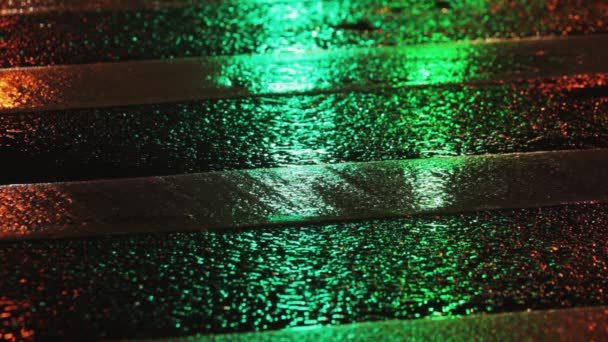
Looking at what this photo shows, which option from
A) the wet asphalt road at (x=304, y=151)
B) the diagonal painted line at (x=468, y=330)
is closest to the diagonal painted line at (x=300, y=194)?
the wet asphalt road at (x=304, y=151)

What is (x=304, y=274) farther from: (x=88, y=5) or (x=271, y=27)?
(x=88, y=5)

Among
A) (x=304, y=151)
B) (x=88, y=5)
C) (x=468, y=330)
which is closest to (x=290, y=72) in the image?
(x=304, y=151)

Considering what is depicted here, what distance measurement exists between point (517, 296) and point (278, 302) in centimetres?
97

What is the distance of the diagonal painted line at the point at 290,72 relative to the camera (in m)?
5.54

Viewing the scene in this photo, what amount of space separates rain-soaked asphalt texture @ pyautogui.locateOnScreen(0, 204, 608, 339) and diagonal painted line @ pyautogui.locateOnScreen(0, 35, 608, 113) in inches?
75.3

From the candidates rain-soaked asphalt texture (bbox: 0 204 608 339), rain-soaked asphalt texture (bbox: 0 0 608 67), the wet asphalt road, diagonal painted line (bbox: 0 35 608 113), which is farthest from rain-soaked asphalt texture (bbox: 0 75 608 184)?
rain-soaked asphalt texture (bbox: 0 0 608 67)

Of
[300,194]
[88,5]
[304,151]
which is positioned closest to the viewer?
[300,194]

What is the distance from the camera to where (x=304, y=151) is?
4738 mm

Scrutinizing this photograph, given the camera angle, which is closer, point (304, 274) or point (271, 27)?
point (304, 274)

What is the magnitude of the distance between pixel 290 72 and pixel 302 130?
1.05m

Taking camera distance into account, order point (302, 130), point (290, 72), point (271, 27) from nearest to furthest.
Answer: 1. point (302, 130)
2. point (290, 72)
3. point (271, 27)

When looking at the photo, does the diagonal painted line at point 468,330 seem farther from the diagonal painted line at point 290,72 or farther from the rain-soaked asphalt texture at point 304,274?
the diagonal painted line at point 290,72

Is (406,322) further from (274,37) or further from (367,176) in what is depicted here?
(274,37)

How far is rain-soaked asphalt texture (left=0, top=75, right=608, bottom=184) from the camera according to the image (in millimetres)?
4633
